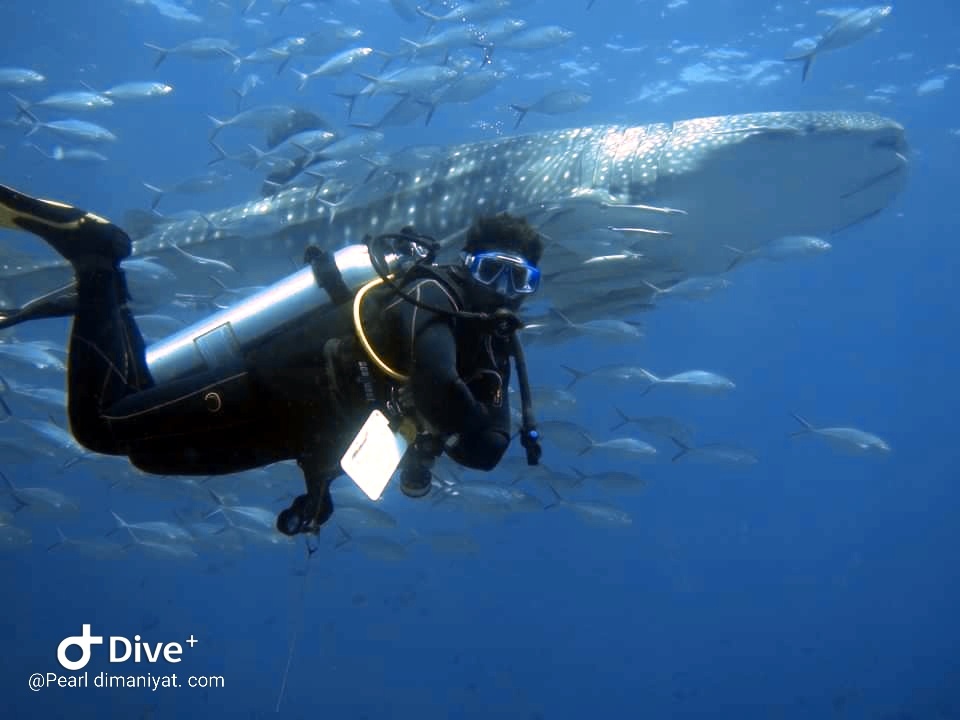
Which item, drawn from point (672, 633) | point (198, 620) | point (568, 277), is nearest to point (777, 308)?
point (672, 633)

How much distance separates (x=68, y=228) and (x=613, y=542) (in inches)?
1837

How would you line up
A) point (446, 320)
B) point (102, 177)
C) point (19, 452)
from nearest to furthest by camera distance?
1. point (446, 320)
2. point (19, 452)
3. point (102, 177)

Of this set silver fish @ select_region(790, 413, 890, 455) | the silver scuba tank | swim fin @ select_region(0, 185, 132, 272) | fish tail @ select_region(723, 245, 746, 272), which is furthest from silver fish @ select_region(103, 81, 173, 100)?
silver fish @ select_region(790, 413, 890, 455)

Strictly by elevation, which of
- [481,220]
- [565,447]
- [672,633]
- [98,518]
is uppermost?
[481,220]

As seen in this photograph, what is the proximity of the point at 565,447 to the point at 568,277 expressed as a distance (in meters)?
3.80

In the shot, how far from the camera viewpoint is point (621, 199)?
6645mm

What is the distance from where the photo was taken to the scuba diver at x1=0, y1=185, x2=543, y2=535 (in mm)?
3074

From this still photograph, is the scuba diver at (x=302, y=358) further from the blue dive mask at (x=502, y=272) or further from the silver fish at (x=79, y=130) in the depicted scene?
the silver fish at (x=79, y=130)

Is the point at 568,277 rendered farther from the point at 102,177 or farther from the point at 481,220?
the point at 102,177

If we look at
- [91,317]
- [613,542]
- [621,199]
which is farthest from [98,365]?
[613,542]

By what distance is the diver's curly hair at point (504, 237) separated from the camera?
3.40m

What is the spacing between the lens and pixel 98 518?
41.6 meters

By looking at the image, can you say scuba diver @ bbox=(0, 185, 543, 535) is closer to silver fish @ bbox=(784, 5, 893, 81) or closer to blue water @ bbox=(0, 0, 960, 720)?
silver fish @ bbox=(784, 5, 893, 81)

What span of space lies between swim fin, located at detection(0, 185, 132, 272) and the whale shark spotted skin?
3.46 metres
